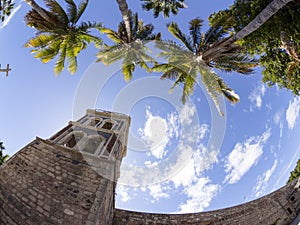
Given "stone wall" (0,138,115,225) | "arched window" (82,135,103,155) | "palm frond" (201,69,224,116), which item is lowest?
"stone wall" (0,138,115,225)

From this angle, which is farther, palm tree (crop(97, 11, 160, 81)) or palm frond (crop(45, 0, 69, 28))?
palm tree (crop(97, 11, 160, 81))

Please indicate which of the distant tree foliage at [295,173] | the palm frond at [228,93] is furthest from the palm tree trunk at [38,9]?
the distant tree foliage at [295,173]

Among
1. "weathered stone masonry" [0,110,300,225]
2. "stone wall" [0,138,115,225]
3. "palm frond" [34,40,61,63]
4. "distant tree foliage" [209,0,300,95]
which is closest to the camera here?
"stone wall" [0,138,115,225]

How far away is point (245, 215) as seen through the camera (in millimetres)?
11930

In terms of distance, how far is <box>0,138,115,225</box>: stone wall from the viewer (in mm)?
8094

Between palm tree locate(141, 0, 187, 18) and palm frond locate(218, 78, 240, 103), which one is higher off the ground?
palm tree locate(141, 0, 187, 18)

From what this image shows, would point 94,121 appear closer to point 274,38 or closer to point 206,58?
point 206,58

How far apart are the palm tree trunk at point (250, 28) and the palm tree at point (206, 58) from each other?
33 centimetres

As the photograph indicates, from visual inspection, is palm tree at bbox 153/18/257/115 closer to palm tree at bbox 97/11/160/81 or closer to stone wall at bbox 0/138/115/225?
palm tree at bbox 97/11/160/81

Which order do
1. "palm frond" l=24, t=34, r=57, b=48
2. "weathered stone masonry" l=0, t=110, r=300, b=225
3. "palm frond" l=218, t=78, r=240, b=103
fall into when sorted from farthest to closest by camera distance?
"palm frond" l=218, t=78, r=240, b=103, "palm frond" l=24, t=34, r=57, b=48, "weathered stone masonry" l=0, t=110, r=300, b=225

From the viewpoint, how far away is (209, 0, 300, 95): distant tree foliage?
8.98m

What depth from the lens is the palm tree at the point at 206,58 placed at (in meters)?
12.3

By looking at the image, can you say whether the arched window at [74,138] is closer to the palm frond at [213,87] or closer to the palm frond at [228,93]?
the palm frond at [213,87]

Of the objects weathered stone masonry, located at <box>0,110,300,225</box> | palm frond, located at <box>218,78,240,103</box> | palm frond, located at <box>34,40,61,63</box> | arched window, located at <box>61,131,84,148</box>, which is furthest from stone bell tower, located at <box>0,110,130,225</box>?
palm frond, located at <box>218,78,240,103</box>
